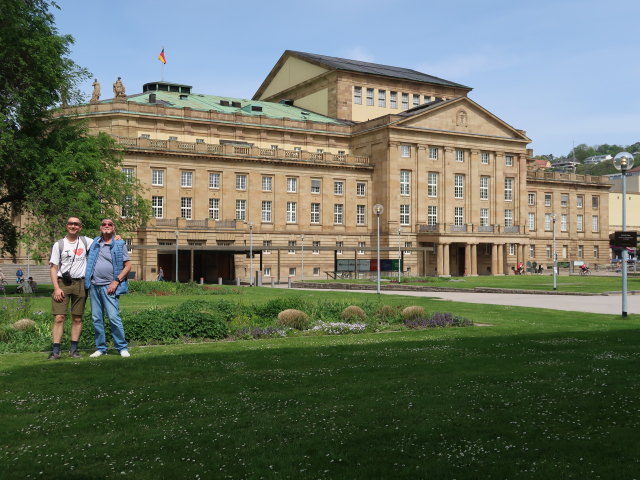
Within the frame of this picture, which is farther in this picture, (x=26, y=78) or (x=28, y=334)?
(x=26, y=78)

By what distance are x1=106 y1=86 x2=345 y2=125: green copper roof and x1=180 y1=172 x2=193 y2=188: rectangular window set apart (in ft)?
29.7

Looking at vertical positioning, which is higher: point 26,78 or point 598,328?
point 26,78

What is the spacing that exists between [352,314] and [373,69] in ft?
257

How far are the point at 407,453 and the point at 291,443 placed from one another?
1.26 metres

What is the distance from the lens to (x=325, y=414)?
8.77 meters

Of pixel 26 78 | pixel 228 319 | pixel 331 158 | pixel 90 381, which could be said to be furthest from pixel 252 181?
pixel 90 381

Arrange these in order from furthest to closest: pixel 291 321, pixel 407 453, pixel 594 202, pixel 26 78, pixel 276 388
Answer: pixel 594 202 < pixel 26 78 < pixel 291 321 < pixel 276 388 < pixel 407 453

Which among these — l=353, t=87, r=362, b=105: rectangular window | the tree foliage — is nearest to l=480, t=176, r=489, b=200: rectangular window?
l=353, t=87, r=362, b=105: rectangular window

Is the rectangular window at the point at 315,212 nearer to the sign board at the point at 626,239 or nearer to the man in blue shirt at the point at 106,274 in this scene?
the sign board at the point at 626,239

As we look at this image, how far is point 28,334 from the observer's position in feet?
54.5

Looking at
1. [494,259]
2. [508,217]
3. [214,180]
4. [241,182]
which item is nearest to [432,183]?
[494,259]

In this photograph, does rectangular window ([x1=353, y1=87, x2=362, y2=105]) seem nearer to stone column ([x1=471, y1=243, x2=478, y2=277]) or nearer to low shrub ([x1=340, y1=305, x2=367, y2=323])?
stone column ([x1=471, y1=243, x2=478, y2=277])

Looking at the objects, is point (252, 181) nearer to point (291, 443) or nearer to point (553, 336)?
point (553, 336)

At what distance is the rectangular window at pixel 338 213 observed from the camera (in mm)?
83625
